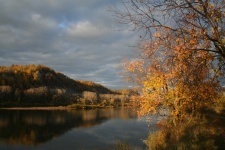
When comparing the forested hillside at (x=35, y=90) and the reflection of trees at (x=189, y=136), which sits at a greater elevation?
the forested hillside at (x=35, y=90)

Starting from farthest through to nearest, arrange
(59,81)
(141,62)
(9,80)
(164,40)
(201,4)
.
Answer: (59,81) → (9,80) → (141,62) → (164,40) → (201,4)

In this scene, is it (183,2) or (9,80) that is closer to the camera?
(183,2)

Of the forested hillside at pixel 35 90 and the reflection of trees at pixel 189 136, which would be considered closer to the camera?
the reflection of trees at pixel 189 136

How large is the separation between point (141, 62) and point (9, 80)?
111714 mm

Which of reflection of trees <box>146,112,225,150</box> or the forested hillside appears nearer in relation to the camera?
reflection of trees <box>146,112,225,150</box>

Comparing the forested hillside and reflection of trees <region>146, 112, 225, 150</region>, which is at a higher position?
the forested hillside

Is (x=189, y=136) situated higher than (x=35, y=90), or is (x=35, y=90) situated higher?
(x=35, y=90)

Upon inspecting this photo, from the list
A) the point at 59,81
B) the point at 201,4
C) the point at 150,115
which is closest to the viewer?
the point at 201,4

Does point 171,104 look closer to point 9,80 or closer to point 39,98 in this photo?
point 39,98

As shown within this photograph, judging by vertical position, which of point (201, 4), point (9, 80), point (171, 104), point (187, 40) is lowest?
point (171, 104)

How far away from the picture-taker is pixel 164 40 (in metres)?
6.68

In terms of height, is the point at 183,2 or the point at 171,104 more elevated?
the point at 183,2

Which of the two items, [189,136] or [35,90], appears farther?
[35,90]

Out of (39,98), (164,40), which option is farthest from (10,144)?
(39,98)
